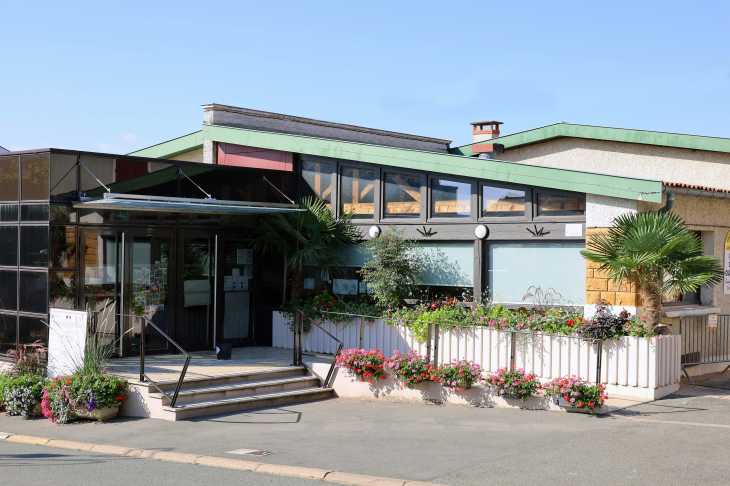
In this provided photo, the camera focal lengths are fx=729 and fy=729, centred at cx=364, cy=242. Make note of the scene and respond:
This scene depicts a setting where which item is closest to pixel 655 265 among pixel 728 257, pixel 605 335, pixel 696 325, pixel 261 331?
pixel 605 335

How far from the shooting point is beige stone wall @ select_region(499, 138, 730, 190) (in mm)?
15195

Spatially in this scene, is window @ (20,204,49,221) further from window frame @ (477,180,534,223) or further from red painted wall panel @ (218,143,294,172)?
window frame @ (477,180,534,223)

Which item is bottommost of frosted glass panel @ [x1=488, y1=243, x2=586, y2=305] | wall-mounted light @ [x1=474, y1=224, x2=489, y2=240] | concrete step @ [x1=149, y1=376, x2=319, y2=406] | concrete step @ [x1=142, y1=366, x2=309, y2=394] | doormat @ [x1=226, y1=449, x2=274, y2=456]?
doormat @ [x1=226, y1=449, x2=274, y2=456]

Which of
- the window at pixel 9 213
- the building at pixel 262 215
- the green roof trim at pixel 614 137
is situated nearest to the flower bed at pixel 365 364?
the building at pixel 262 215

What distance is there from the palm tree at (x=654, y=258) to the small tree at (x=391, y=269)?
3403mm

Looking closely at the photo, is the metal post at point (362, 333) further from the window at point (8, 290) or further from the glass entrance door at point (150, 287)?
the window at point (8, 290)

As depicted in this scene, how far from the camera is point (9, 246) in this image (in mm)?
12570

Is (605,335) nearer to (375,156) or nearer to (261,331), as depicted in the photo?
(375,156)

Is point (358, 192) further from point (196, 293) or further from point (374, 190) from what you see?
point (196, 293)

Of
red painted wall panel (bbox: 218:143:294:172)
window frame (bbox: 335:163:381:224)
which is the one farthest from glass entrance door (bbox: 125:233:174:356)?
window frame (bbox: 335:163:381:224)

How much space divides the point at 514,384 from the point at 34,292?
794 centimetres

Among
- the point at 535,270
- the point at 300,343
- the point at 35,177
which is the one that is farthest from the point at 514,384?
the point at 35,177

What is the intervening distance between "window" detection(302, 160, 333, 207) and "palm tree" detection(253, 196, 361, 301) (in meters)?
0.31

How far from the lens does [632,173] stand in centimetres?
1611
